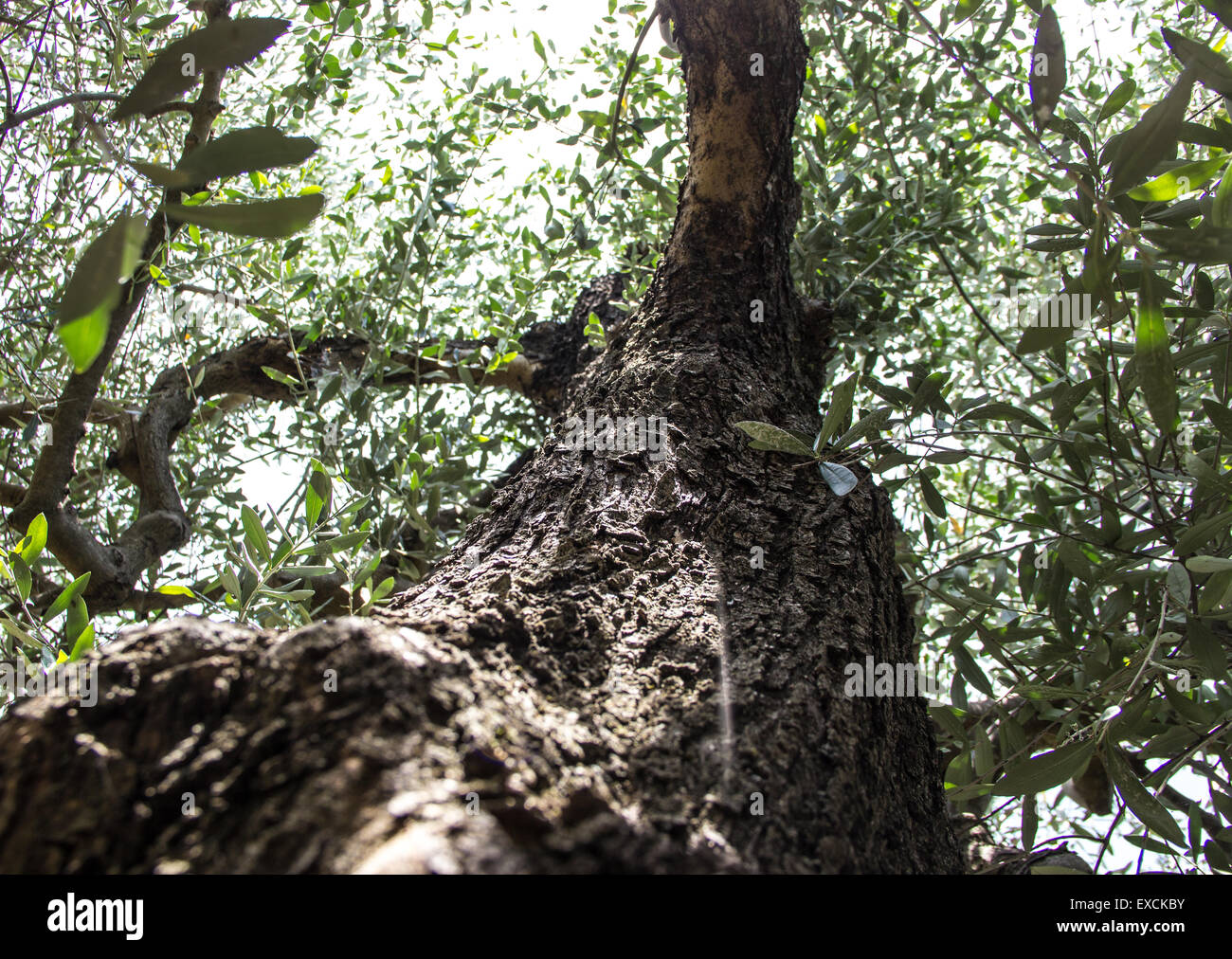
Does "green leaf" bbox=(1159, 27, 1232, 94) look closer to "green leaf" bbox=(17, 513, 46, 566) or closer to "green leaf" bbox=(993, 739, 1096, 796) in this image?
"green leaf" bbox=(993, 739, 1096, 796)

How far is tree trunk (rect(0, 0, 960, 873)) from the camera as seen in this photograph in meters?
0.58

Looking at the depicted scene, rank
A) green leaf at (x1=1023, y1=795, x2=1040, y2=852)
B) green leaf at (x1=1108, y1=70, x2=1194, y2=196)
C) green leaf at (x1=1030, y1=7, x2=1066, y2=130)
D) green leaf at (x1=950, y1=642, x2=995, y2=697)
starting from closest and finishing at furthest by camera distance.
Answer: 1. green leaf at (x1=1108, y1=70, x2=1194, y2=196)
2. green leaf at (x1=1030, y1=7, x2=1066, y2=130)
3. green leaf at (x1=1023, y1=795, x2=1040, y2=852)
4. green leaf at (x1=950, y1=642, x2=995, y2=697)

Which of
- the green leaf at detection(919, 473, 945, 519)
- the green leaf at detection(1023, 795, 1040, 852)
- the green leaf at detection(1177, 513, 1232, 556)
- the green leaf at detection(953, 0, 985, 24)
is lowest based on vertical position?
the green leaf at detection(1023, 795, 1040, 852)

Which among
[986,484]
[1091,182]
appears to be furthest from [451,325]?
[1091,182]

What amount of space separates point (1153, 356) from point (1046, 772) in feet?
2.08

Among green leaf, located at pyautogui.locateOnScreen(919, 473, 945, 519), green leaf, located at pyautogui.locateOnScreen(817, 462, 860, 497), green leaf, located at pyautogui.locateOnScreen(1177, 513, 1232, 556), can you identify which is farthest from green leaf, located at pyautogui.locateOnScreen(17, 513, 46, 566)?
green leaf, located at pyautogui.locateOnScreen(1177, 513, 1232, 556)

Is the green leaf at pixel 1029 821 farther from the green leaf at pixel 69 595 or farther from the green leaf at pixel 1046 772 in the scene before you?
the green leaf at pixel 69 595

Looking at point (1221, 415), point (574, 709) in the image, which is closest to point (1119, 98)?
point (1221, 415)

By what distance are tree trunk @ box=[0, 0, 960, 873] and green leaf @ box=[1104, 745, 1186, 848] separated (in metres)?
0.42

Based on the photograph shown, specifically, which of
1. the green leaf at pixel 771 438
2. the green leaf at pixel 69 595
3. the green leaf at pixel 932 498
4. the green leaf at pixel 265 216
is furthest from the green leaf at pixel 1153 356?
the green leaf at pixel 69 595

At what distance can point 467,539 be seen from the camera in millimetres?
1257

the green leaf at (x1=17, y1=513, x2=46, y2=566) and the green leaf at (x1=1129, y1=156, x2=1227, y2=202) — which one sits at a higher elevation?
the green leaf at (x1=1129, y1=156, x2=1227, y2=202)

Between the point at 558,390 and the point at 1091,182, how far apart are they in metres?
2.20

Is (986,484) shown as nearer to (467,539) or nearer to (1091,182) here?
(1091,182)
